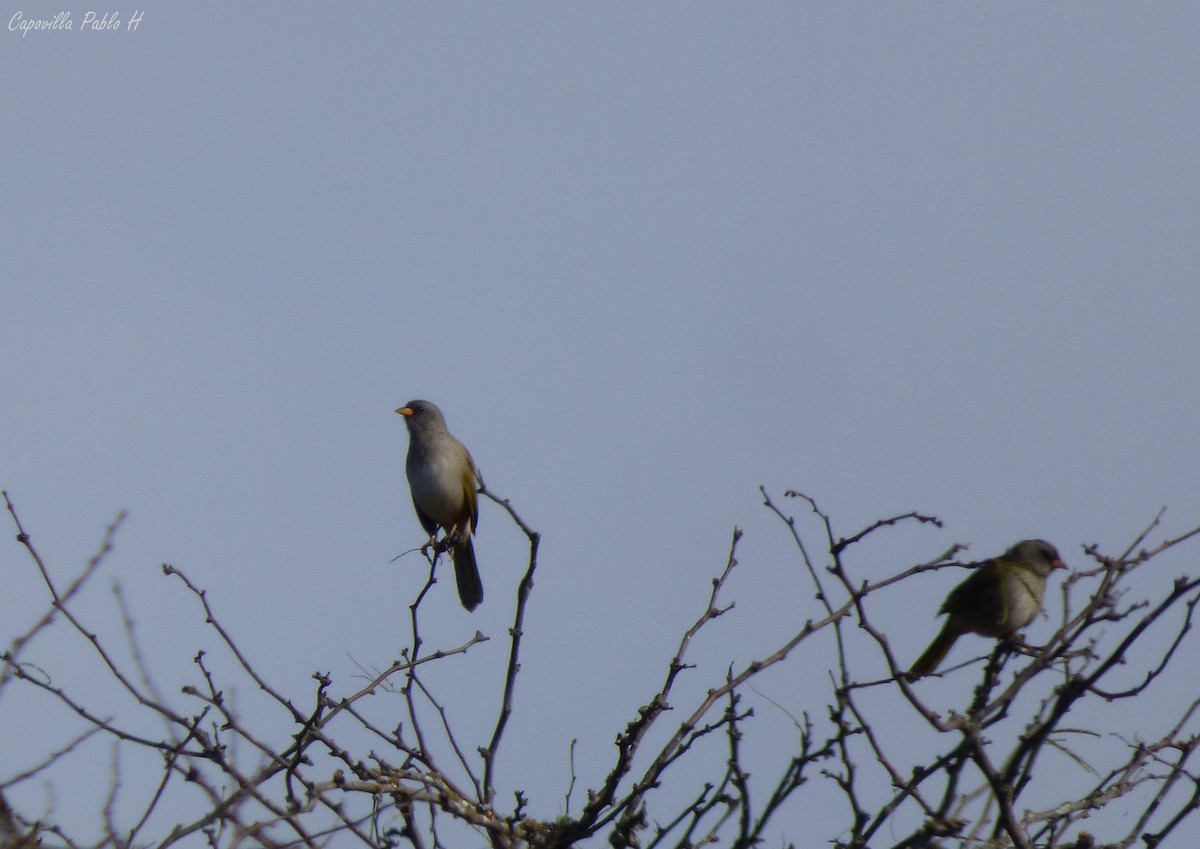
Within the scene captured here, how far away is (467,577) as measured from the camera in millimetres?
10016

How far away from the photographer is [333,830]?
4.07 metres

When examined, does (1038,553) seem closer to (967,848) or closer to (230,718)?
(967,848)

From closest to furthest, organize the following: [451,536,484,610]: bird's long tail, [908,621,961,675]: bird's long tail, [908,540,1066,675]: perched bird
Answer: [908,540,1066,675]: perched bird
[908,621,961,675]: bird's long tail
[451,536,484,610]: bird's long tail

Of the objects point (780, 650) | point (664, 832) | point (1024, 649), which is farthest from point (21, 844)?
point (1024, 649)

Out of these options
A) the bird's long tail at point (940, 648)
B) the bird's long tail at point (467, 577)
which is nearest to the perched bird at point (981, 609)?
the bird's long tail at point (940, 648)

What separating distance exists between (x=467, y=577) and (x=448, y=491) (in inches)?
23.1

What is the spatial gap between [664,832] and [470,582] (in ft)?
19.2

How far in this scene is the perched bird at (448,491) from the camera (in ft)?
32.8

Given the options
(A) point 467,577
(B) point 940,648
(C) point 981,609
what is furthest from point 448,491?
(C) point 981,609

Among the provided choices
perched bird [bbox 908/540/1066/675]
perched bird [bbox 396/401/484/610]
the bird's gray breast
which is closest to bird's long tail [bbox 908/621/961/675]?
perched bird [bbox 908/540/1066/675]

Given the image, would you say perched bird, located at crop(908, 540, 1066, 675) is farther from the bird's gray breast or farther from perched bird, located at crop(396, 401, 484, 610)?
the bird's gray breast

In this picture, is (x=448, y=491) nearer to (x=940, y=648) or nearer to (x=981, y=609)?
(x=940, y=648)

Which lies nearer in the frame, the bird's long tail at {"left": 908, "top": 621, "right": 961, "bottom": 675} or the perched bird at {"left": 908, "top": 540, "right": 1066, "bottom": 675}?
the perched bird at {"left": 908, "top": 540, "right": 1066, "bottom": 675}

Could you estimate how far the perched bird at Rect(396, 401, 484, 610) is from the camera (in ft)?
32.8
